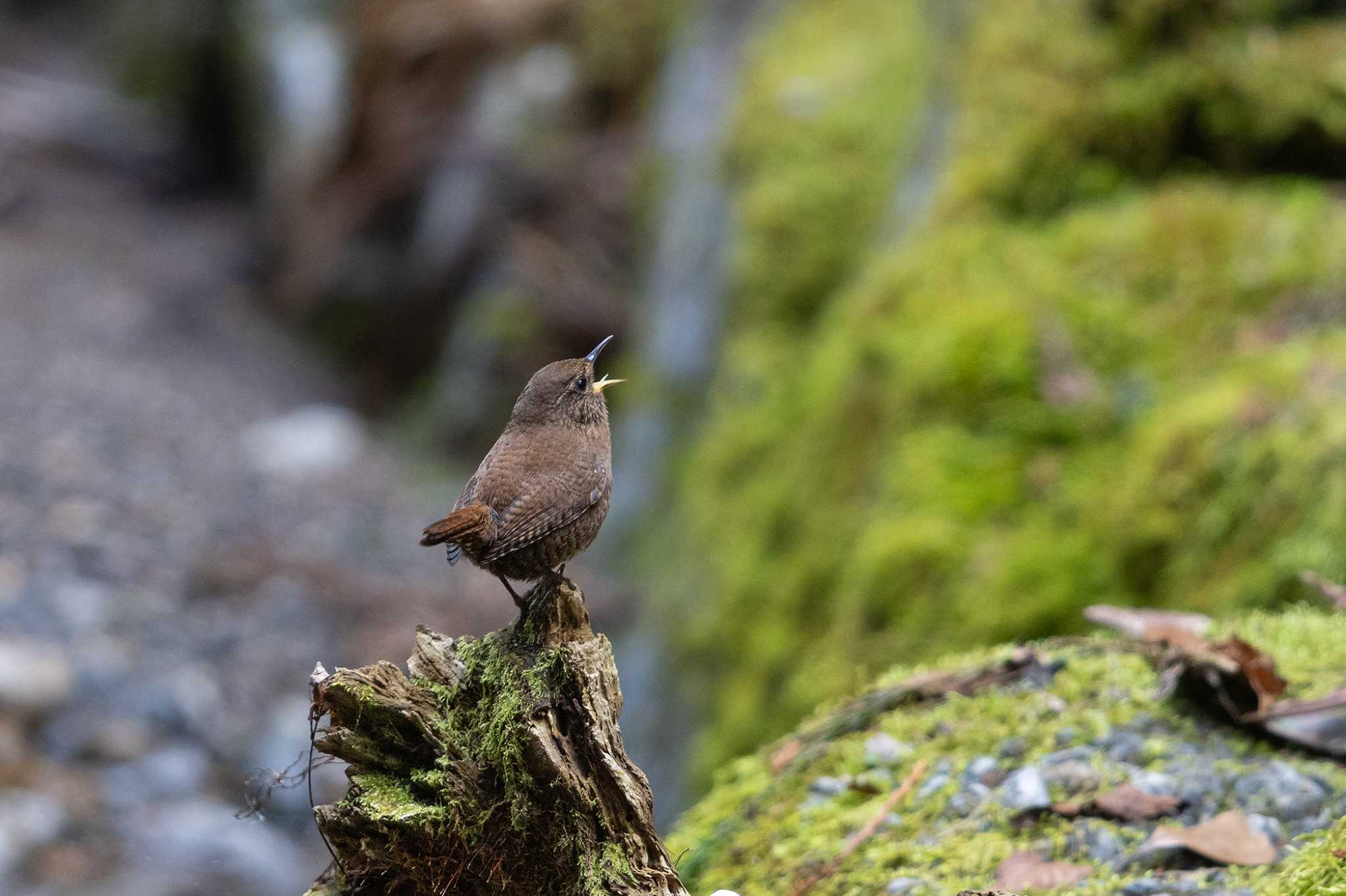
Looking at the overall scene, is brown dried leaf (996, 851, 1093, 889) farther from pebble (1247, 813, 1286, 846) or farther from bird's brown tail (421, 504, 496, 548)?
bird's brown tail (421, 504, 496, 548)

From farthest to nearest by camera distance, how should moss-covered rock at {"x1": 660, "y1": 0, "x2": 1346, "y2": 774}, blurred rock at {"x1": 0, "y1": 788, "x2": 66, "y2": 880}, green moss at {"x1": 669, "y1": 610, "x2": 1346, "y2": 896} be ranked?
1. blurred rock at {"x1": 0, "y1": 788, "x2": 66, "y2": 880}
2. moss-covered rock at {"x1": 660, "y1": 0, "x2": 1346, "y2": 774}
3. green moss at {"x1": 669, "y1": 610, "x2": 1346, "y2": 896}

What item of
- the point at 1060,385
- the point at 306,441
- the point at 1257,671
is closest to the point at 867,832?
the point at 1257,671

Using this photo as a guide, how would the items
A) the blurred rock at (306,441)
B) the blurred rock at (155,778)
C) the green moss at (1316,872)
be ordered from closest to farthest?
the green moss at (1316,872) < the blurred rock at (155,778) < the blurred rock at (306,441)

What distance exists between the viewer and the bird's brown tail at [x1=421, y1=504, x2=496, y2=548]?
266 centimetres

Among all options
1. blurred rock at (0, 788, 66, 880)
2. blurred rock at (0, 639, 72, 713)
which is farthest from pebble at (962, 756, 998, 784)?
blurred rock at (0, 639, 72, 713)

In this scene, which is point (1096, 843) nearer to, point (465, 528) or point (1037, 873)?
point (1037, 873)

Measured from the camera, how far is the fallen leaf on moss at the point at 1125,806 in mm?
2541

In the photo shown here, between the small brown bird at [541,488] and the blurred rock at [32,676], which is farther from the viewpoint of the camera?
the blurred rock at [32,676]

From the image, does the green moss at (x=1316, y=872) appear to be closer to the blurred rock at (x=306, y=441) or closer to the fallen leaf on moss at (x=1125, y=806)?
the fallen leaf on moss at (x=1125, y=806)

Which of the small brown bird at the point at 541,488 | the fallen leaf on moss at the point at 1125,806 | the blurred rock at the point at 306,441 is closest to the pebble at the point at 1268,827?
the fallen leaf on moss at the point at 1125,806

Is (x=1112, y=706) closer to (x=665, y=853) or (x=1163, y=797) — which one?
(x=1163, y=797)

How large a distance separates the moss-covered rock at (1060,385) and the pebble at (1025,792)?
1.38 m

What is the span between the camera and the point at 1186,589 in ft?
12.8

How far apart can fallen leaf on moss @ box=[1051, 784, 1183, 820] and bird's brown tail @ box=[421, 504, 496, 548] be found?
1.41 meters
